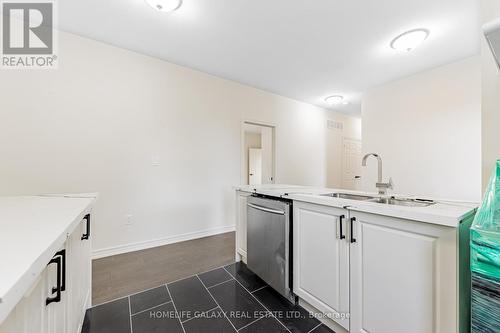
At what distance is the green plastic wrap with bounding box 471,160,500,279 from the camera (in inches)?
25.1

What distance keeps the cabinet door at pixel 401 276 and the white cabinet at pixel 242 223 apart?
1.24m

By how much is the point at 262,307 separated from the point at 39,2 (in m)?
3.54

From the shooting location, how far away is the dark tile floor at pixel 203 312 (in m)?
1.44

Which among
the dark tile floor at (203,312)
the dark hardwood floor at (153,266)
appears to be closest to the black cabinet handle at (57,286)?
the dark tile floor at (203,312)

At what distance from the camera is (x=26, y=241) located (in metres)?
0.67

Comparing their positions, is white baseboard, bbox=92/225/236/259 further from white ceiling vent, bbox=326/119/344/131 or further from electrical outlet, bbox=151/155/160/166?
white ceiling vent, bbox=326/119/344/131

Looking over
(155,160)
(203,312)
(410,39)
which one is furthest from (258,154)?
(203,312)

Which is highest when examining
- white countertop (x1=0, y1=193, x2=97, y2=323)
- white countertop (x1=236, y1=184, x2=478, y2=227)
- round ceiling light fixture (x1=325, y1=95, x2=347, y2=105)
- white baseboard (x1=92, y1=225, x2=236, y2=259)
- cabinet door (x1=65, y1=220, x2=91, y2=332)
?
round ceiling light fixture (x1=325, y1=95, x2=347, y2=105)

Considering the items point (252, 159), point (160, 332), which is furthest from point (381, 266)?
point (252, 159)

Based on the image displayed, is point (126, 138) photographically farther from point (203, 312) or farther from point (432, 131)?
point (432, 131)

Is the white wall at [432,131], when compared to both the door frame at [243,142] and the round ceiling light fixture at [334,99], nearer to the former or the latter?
the round ceiling light fixture at [334,99]

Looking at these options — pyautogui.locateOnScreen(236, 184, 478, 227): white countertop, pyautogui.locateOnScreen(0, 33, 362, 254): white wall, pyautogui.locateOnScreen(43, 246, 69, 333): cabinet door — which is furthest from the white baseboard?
pyautogui.locateOnScreen(236, 184, 478, 227): white countertop

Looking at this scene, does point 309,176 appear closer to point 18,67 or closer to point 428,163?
point 428,163

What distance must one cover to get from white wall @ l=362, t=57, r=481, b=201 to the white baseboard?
10.0 feet
